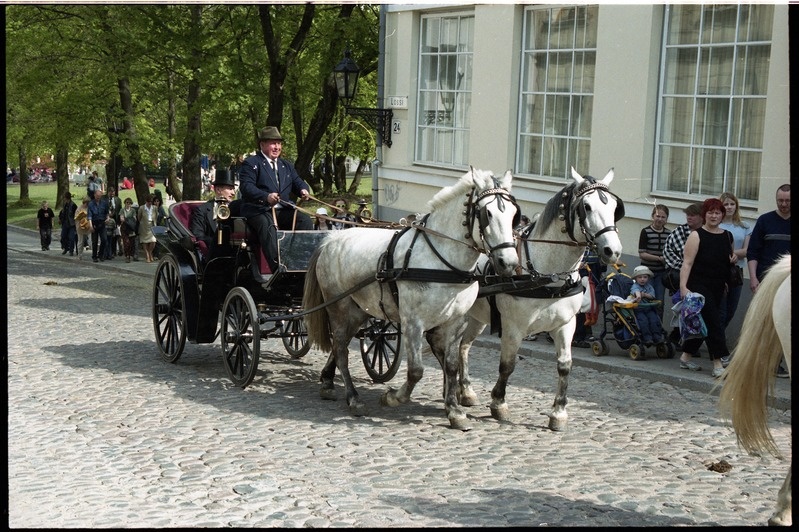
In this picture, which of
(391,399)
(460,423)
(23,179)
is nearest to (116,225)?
(391,399)

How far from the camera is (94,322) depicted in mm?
13594

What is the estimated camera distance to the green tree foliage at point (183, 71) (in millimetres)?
19812

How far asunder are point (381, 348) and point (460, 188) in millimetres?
2353

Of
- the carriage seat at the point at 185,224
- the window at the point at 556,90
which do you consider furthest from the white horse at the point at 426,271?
the window at the point at 556,90

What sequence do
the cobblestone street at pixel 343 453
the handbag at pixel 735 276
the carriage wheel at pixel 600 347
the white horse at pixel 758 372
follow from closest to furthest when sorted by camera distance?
1. the white horse at pixel 758 372
2. the cobblestone street at pixel 343 453
3. the handbag at pixel 735 276
4. the carriage wheel at pixel 600 347

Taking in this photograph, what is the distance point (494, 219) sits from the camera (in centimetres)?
754

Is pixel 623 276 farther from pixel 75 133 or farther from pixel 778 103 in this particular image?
pixel 75 133

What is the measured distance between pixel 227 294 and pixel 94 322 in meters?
4.43

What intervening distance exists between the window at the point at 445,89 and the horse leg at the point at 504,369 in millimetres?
8643

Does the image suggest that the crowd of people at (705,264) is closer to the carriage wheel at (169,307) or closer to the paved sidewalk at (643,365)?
the paved sidewalk at (643,365)

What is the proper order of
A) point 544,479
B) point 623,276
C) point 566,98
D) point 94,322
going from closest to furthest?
1. point 544,479
2. point 623,276
3. point 94,322
4. point 566,98

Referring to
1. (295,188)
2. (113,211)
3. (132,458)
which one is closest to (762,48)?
(295,188)

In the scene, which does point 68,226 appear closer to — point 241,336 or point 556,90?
point 556,90

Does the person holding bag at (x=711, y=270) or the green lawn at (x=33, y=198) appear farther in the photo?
the green lawn at (x=33, y=198)
